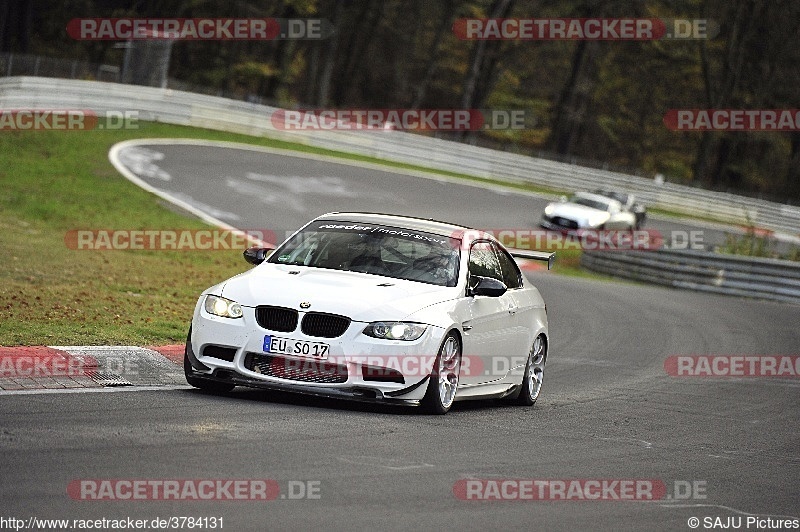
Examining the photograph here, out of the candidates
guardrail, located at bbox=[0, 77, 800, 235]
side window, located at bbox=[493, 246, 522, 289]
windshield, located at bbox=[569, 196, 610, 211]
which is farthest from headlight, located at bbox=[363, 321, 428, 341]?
windshield, located at bbox=[569, 196, 610, 211]

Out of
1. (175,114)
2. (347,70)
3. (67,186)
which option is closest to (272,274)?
(67,186)

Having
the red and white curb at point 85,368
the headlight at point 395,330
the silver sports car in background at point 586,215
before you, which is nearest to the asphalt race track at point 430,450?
the red and white curb at point 85,368

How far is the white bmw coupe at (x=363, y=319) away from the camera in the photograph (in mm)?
9547

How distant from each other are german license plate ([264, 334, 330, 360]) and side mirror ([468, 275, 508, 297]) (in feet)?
5.43

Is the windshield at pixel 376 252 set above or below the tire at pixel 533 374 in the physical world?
above

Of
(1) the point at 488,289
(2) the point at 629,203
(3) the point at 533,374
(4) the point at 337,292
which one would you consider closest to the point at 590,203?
(2) the point at 629,203

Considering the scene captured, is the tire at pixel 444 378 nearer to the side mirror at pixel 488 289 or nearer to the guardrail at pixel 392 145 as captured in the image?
the side mirror at pixel 488 289

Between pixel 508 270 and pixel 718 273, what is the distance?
1715cm

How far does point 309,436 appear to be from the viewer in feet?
27.7

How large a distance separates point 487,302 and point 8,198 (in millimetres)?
15469

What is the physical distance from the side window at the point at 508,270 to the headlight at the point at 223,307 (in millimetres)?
2852

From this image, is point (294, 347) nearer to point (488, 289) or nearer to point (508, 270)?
point (488, 289)

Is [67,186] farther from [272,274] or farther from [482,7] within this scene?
[482,7]

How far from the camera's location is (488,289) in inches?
418
